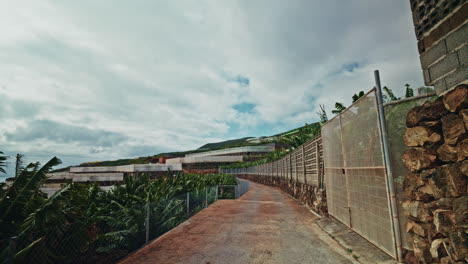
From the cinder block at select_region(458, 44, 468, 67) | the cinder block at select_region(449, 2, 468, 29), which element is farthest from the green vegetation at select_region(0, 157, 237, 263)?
the cinder block at select_region(449, 2, 468, 29)

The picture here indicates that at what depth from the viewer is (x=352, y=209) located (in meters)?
5.61

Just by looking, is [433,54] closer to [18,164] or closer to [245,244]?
[245,244]

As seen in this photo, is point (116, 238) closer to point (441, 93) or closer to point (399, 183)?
point (399, 183)

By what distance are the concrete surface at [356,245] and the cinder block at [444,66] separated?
10.9ft

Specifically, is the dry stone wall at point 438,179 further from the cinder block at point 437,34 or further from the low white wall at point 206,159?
the low white wall at point 206,159

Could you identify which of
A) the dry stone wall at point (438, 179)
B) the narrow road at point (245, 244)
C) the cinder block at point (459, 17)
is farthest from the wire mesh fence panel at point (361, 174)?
the cinder block at point (459, 17)

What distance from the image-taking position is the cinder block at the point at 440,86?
10.3ft

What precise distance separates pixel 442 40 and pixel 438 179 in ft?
6.98

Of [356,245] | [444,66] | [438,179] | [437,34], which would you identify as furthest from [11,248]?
[437,34]

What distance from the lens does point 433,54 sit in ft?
11.2

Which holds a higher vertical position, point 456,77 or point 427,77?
point 427,77

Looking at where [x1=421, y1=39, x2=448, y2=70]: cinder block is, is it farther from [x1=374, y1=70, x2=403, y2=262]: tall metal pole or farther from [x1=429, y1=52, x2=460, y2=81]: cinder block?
[x1=374, y1=70, x2=403, y2=262]: tall metal pole

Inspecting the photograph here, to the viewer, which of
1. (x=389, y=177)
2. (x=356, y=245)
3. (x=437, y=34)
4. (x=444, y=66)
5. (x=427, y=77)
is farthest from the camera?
(x=356, y=245)

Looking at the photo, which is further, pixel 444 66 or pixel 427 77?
pixel 427 77
